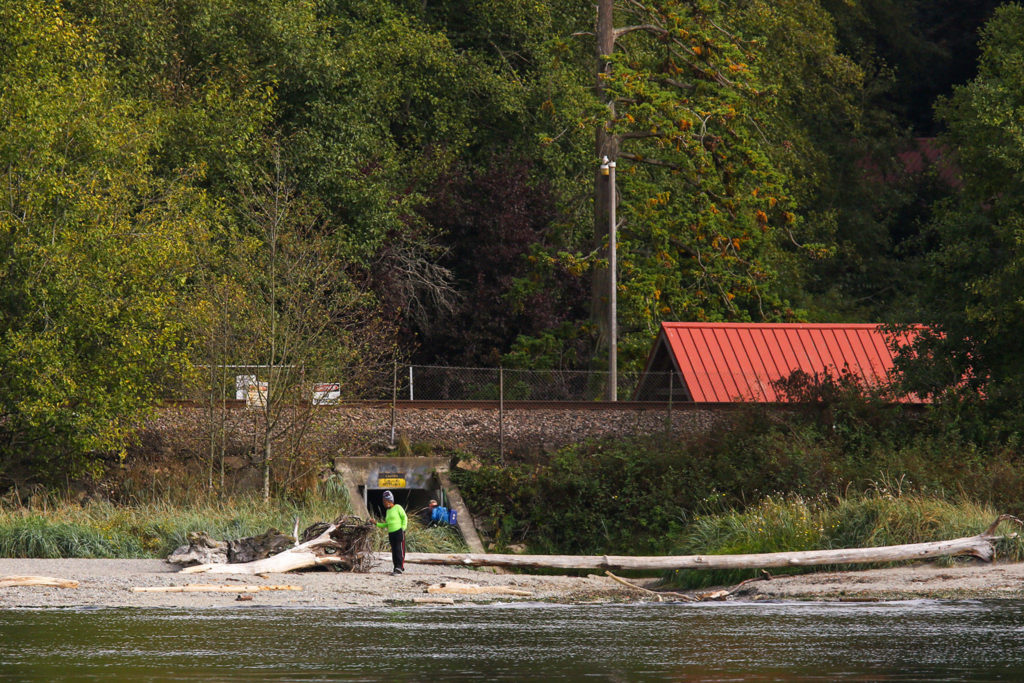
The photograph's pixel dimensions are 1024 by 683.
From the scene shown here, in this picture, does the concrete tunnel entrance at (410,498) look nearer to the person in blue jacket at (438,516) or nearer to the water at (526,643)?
the person in blue jacket at (438,516)

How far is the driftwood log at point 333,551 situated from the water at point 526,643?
379cm

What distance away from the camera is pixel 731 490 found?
30.5 m

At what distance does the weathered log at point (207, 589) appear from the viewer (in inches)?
794

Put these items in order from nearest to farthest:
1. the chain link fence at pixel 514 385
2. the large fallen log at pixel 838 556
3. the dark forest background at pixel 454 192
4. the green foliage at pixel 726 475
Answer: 1. the large fallen log at pixel 838 556
2. the green foliage at pixel 726 475
3. the dark forest background at pixel 454 192
4. the chain link fence at pixel 514 385

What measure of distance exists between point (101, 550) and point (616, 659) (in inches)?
520

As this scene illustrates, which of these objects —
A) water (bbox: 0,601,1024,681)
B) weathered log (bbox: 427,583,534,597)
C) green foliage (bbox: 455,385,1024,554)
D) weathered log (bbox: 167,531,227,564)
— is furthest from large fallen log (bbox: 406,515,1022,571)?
weathered log (bbox: 167,531,227,564)

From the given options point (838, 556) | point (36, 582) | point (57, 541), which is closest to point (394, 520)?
point (36, 582)

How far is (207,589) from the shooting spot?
20.5 metres

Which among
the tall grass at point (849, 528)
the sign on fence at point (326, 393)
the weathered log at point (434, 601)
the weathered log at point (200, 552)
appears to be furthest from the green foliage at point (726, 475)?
the weathered log at point (200, 552)

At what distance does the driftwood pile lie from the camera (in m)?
22.6

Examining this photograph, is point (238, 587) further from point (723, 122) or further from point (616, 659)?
point (723, 122)

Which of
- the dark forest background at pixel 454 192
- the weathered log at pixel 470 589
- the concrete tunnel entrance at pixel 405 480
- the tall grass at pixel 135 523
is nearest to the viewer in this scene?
the weathered log at pixel 470 589

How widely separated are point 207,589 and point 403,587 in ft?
8.96

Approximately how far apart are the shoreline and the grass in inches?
48.0
